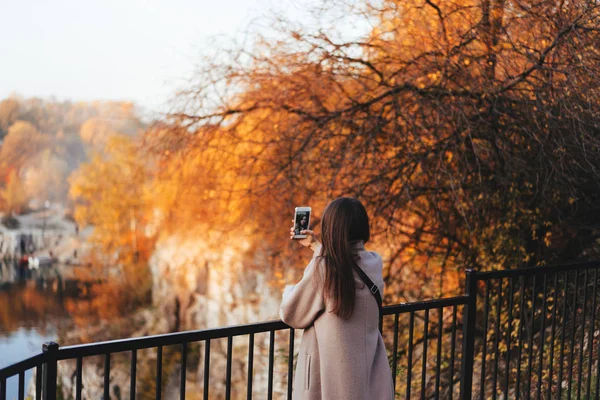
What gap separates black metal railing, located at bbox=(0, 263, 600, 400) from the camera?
200 cm

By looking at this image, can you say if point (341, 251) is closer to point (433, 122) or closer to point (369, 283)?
point (369, 283)

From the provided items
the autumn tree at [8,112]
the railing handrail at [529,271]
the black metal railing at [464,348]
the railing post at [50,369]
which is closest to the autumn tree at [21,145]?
the autumn tree at [8,112]

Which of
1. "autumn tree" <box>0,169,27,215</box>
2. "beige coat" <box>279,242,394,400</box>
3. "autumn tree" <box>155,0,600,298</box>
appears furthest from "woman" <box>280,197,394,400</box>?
"autumn tree" <box>0,169,27,215</box>

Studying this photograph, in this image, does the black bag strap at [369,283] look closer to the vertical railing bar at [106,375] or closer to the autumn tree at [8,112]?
the vertical railing bar at [106,375]

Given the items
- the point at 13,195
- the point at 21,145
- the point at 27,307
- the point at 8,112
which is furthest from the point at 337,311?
the point at 8,112

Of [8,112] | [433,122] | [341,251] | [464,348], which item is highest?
[8,112]

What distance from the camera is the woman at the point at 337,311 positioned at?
2.17m

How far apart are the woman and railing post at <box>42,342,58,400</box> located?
756 millimetres

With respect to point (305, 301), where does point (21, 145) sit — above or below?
above

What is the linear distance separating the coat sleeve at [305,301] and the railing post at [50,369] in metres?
0.75

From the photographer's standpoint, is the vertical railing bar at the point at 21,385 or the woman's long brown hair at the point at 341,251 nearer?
the vertical railing bar at the point at 21,385

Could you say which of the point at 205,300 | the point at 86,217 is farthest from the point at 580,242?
the point at 86,217

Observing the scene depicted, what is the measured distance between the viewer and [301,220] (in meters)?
2.27

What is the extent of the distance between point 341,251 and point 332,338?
31cm
